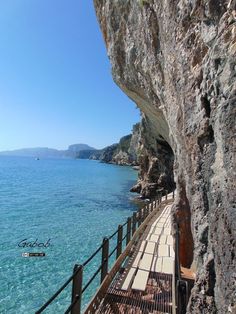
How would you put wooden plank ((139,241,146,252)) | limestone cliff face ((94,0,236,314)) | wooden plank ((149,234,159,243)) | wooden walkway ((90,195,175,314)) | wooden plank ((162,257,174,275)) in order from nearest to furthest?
limestone cliff face ((94,0,236,314))
wooden walkway ((90,195,175,314))
wooden plank ((162,257,174,275))
wooden plank ((139,241,146,252))
wooden plank ((149,234,159,243))

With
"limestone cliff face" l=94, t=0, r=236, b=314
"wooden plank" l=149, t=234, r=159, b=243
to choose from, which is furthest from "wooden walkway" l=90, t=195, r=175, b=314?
"limestone cliff face" l=94, t=0, r=236, b=314

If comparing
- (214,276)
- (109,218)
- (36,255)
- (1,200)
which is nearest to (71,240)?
(36,255)

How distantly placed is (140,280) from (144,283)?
8.7 inches

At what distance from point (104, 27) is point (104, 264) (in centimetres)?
2063

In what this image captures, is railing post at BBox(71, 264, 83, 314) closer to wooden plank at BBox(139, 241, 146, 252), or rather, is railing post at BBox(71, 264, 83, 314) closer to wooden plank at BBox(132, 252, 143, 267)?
wooden plank at BBox(132, 252, 143, 267)

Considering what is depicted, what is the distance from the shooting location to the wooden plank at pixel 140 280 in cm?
760

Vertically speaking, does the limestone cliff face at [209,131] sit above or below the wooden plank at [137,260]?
above

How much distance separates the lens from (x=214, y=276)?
4.24 metres

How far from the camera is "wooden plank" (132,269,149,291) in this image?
760 centimetres

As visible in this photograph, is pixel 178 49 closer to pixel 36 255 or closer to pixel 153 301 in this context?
pixel 153 301

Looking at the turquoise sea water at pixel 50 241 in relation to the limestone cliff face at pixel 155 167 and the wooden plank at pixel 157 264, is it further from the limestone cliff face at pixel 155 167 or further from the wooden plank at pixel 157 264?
the limestone cliff face at pixel 155 167

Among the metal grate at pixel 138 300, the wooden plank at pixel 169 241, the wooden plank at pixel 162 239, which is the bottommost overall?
the metal grate at pixel 138 300

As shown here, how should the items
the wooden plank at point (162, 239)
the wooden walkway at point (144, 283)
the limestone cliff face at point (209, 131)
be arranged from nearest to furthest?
1. the limestone cliff face at point (209, 131)
2. the wooden walkway at point (144, 283)
3. the wooden plank at point (162, 239)

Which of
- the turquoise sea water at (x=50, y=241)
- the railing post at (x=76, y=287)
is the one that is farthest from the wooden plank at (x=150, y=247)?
the railing post at (x=76, y=287)
